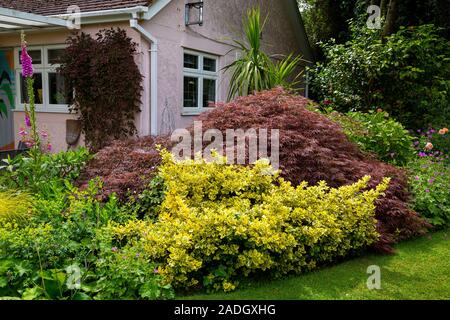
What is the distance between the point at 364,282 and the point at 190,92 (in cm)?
689

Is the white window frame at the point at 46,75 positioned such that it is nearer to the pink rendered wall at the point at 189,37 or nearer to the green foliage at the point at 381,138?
the pink rendered wall at the point at 189,37

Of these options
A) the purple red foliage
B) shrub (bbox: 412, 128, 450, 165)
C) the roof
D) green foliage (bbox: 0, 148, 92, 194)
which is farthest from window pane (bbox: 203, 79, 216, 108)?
shrub (bbox: 412, 128, 450, 165)

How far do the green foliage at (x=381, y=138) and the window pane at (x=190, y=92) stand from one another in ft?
13.1

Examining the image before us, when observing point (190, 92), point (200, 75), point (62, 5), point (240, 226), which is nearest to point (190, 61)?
point (200, 75)

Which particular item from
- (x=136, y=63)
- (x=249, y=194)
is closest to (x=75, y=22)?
(x=136, y=63)

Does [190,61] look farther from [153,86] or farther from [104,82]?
[104,82]

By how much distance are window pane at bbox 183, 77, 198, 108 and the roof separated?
2198mm

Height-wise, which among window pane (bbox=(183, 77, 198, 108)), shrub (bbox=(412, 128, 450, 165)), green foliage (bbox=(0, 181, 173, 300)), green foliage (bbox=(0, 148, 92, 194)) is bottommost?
green foliage (bbox=(0, 181, 173, 300))

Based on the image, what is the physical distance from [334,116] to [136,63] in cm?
398

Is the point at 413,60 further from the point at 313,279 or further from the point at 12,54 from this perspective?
the point at 12,54

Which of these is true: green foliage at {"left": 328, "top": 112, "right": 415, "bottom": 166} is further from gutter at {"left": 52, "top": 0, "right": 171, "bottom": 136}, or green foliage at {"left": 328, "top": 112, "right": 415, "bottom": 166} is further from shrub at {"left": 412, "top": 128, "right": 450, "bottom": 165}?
gutter at {"left": 52, "top": 0, "right": 171, "bottom": 136}

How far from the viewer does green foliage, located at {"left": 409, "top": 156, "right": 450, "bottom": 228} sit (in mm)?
5711

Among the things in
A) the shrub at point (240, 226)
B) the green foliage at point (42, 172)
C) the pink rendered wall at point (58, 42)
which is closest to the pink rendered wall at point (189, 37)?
the pink rendered wall at point (58, 42)
